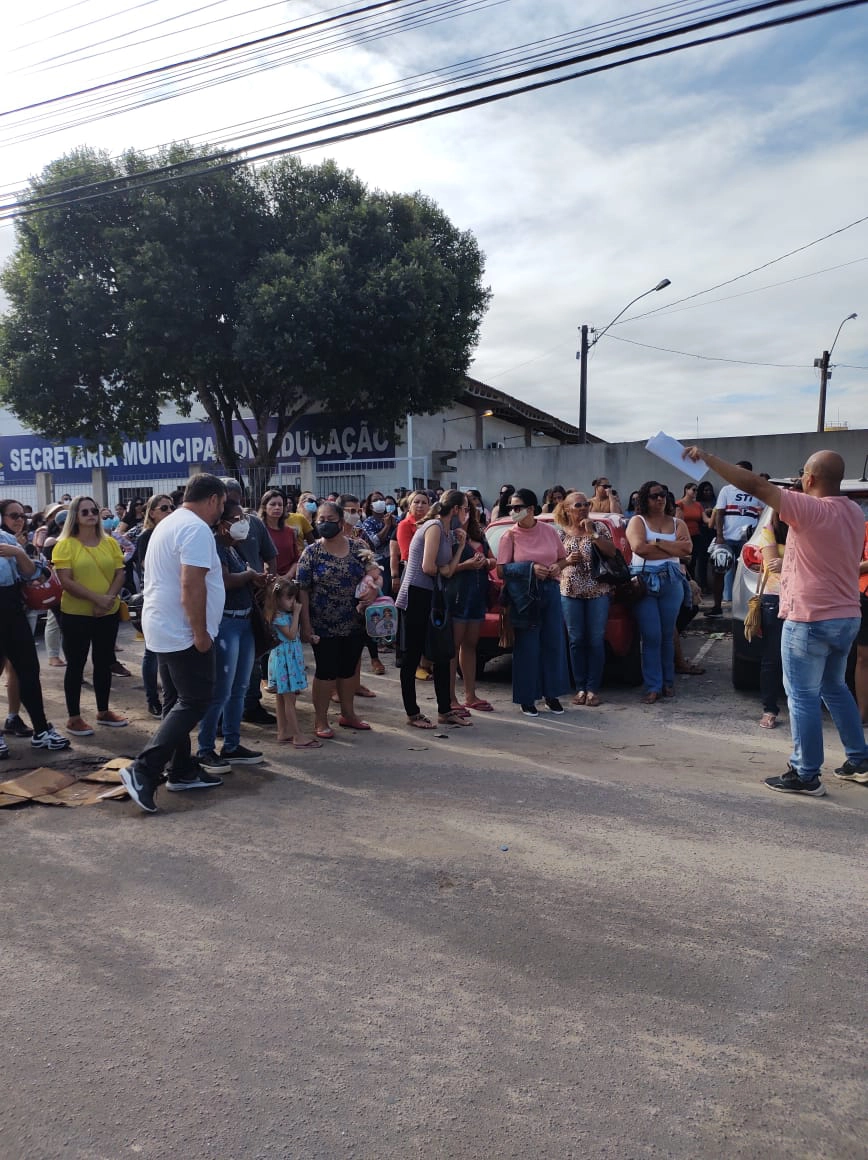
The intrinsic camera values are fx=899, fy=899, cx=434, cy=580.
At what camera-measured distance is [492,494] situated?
22.5 metres

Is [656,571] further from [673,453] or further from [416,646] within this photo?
[673,453]

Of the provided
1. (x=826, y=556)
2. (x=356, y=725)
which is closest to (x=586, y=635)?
(x=356, y=725)

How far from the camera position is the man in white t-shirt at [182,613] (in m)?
4.92

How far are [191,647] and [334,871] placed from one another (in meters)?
1.57

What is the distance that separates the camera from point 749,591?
A: 289 inches

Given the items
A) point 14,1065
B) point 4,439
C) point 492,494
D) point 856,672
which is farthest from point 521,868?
point 4,439

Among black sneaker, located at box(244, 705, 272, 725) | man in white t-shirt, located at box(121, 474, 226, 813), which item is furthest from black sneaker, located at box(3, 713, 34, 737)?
man in white t-shirt, located at box(121, 474, 226, 813)

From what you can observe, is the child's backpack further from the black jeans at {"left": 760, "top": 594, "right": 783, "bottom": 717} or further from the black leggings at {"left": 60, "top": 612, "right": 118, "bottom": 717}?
the black jeans at {"left": 760, "top": 594, "right": 783, "bottom": 717}

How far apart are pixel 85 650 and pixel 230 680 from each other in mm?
1642

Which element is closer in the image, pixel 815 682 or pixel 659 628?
pixel 815 682

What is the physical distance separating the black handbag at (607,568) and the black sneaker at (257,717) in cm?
294

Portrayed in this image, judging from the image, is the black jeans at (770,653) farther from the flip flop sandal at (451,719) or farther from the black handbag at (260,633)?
the black handbag at (260,633)

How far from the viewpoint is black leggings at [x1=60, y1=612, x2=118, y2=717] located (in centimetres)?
680

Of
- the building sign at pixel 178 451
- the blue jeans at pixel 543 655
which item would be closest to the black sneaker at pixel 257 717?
the blue jeans at pixel 543 655
